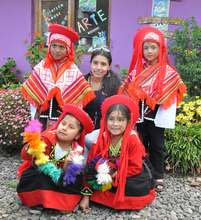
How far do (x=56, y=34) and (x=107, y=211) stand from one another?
1753 mm

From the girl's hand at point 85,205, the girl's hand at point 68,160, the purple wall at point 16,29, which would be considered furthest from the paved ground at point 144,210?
the purple wall at point 16,29

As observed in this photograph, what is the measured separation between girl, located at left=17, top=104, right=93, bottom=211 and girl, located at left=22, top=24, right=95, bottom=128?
523mm

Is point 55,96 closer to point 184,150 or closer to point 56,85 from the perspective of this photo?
point 56,85

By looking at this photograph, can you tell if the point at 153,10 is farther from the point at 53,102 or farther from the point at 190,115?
the point at 53,102

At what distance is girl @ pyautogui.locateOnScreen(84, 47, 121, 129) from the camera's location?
14.8ft

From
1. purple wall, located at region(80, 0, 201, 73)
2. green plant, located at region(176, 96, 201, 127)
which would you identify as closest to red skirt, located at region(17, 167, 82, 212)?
green plant, located at region(176, 96, 201, 127)

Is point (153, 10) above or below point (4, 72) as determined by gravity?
above

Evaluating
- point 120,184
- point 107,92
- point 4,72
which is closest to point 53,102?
point 107,92

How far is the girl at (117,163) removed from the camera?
3947 millimetres

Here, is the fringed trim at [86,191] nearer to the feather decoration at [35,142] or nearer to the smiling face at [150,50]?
the feather decoration at [35,142]

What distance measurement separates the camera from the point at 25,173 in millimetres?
3988

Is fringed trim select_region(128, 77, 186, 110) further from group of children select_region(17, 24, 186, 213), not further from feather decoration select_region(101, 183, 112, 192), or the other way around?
feather decoration select_region(101, 183, 112, 192)

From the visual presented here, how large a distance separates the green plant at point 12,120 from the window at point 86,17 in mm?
2217

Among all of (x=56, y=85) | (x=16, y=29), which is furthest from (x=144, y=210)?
(x=16, y=29)
